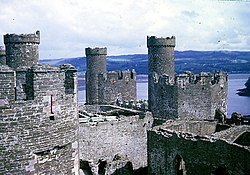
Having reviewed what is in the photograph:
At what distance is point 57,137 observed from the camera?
7.85 m

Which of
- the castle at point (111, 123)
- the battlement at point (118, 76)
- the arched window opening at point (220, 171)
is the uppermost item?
the battlement at point (118, 76)

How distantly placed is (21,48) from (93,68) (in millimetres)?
16904

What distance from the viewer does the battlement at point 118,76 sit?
114ft

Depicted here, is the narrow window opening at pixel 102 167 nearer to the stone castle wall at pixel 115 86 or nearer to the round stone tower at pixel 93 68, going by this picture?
the stone castle wall at pixel 115 86

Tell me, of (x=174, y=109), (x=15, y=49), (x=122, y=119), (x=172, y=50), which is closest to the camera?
(x=15, y=49)

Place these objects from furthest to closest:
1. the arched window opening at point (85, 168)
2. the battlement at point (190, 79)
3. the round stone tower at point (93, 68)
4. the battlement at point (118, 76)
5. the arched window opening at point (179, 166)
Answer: the round stone tower at point (93, 68), the battlement at point (118, 76), the battlement at point (190, 79), the arched window opening at point (85, 168), the arched window opening at point (179, 166)

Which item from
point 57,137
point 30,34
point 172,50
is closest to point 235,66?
point 172,50

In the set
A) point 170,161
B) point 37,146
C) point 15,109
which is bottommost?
point 170,161

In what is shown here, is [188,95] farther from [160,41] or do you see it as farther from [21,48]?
[21,48]

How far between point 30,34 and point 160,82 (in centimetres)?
956

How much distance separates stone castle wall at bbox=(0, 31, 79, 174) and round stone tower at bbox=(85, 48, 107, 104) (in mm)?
30284

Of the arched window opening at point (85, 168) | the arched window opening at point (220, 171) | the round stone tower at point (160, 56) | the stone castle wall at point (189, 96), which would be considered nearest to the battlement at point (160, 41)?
the round stone tower at point (160, 56)

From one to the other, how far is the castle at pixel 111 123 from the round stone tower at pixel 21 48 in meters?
0.05

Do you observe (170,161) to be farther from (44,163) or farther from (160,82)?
(44,163)
